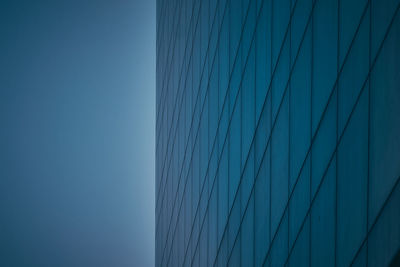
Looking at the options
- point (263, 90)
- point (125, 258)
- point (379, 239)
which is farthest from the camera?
point (125, 258)

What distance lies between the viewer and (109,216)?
4631 centimetres

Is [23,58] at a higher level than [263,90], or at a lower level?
higher

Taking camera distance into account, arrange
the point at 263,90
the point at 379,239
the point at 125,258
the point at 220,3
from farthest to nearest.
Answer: the point at 125,258 → the point at 220,3 → the point at 263,90 → the point at 379,239

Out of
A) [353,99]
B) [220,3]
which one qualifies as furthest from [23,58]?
[353,99]

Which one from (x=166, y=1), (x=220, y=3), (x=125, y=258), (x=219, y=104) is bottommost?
(x=125, y=258)

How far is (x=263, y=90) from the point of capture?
18.0m

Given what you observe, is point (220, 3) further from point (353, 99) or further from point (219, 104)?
point (353, 99)

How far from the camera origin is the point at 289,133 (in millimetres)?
15734

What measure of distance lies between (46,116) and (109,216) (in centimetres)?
1012

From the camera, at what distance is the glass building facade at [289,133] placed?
11.4 meters

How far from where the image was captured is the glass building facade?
11.4 metres

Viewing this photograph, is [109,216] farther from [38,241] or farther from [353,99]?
[353,99]

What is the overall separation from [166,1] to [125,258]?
2215 cm

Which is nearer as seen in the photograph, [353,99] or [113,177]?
[353,99]
